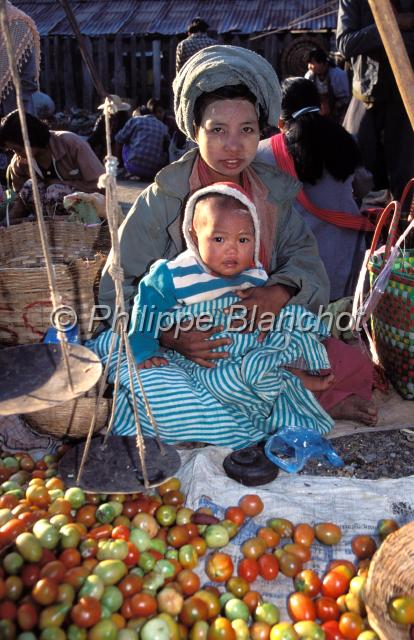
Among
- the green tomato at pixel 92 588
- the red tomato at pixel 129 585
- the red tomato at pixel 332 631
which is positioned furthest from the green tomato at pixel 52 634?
the red tomato at pixel 332 631

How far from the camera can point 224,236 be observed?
2361 mm

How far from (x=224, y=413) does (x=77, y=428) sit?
0.63 meters

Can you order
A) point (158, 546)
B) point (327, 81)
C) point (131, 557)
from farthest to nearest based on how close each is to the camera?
point (327, 81) < point (158, 546) < point (131, 557)

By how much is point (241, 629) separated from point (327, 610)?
26 centimetres

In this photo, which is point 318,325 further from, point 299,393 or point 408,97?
point 408,97

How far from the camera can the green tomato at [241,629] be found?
1.63m

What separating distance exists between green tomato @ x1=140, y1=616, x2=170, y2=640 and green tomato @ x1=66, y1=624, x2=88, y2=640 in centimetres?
15

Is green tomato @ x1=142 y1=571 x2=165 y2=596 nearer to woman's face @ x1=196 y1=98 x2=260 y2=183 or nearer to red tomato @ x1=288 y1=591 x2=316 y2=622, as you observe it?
red tomato @ x1=288 y1=591 x2=316 y2=622

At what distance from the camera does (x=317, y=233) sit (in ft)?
12.4

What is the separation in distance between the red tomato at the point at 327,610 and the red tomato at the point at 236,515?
0.40m

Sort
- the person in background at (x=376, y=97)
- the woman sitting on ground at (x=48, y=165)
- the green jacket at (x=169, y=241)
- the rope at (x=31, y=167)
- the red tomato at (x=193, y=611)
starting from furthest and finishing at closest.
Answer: the woman sitting on ground at (x=48, y=165) → the person in background at (x=376, y=97) → the green jacket at (x=169, y=241) → the red tomato at (x=193, y=611) → the rope at (x=31, y=167)

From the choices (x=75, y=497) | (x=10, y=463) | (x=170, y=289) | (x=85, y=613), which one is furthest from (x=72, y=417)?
(x=85, y=613)

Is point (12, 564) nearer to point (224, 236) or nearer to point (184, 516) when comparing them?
point (184, 516)

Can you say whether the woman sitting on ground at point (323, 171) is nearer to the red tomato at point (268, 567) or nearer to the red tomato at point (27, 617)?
the red tomato at point (268, 567)
